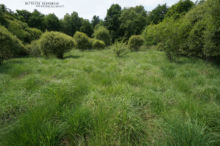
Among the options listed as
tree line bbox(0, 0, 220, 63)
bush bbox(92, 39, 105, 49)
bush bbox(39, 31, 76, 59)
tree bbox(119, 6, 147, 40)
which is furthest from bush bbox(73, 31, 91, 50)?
tree bbox(119, 6, 147, 40)

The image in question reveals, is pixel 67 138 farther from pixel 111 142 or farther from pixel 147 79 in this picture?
pixel 147 79

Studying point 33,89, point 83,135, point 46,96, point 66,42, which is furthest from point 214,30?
point 66,42

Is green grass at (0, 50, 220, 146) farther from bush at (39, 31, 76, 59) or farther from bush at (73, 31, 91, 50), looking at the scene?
bush at (73, 31, 91, 50)

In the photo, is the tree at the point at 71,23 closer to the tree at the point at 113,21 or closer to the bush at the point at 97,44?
the tree at the point at 113,21

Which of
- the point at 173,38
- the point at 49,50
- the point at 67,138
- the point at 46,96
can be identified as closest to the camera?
the point at 67,138

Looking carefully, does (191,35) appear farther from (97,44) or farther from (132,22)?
(132,22)

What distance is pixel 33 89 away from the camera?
2486mm

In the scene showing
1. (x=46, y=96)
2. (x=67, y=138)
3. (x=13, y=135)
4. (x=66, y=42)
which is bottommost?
(x=67, y=138)

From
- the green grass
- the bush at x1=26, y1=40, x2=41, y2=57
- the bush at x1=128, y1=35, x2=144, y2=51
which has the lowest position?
the green grass

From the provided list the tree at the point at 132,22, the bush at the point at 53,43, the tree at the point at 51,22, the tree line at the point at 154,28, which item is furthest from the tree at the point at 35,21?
the tree at the point at 132,22

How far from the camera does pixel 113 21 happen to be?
88.6 ft

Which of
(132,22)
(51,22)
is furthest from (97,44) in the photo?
(51,22)

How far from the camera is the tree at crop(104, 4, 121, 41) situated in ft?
88.4

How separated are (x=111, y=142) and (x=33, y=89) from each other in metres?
2.84
